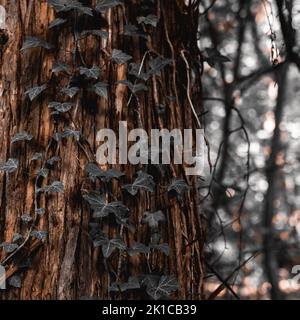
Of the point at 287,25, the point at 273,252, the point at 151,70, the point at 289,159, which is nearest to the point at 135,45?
the point at 151,70

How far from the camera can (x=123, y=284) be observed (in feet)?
4.30

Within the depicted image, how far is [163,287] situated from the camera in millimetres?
1333

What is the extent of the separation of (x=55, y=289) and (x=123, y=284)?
19 centimetres

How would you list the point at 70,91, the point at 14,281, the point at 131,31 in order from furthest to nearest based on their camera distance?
the point at 131,31 < the point at 70,91 < the point at 14,281

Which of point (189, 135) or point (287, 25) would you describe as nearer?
point (189, 135)

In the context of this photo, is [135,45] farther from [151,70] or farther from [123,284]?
[123,284]

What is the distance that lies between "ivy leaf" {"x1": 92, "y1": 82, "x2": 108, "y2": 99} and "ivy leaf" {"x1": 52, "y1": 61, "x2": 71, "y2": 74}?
0.10 metres

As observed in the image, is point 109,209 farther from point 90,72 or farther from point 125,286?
point 90,72

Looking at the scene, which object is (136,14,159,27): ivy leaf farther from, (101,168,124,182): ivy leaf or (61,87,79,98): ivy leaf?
(101,168,124,182): ivy leaf

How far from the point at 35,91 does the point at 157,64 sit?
409 millimetres

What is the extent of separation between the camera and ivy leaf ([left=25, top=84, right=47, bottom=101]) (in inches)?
54.6

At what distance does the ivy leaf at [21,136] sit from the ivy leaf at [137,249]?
44cm

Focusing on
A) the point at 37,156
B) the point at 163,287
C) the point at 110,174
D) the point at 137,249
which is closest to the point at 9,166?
the point at 37,156

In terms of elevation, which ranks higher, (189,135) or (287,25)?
(287,25)
